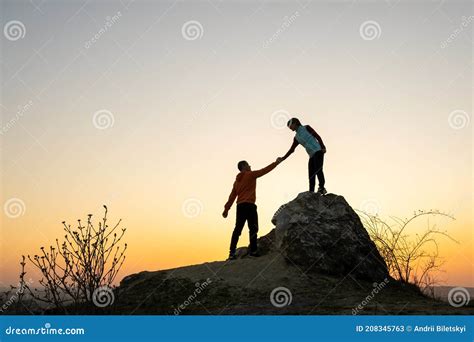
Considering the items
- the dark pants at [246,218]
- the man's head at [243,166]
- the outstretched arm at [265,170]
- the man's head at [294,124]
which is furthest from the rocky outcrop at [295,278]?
the man's head at [294,124]

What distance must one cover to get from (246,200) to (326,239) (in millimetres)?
1791

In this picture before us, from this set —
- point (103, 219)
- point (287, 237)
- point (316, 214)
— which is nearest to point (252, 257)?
point (287, 237)

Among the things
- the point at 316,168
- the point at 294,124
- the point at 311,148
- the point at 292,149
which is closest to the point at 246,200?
the point at 292,149

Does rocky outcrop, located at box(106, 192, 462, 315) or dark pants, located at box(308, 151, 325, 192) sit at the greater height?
dark pants, located at box(308, 151, 325, 192)

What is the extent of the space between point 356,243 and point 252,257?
215cm

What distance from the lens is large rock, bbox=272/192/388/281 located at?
10555 millimetres

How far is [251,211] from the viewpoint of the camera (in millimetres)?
10961

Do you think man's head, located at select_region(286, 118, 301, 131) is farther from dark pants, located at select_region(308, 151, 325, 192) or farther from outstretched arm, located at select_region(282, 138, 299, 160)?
dark pants, located at select_region(308, 151, 325, 192)

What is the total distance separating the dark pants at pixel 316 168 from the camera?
10895mm

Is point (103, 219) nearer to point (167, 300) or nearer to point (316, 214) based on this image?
point (167, 300)

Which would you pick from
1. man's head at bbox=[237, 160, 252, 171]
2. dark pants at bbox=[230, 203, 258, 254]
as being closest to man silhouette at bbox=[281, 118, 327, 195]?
man's head at bbox=[237, 160, 252, 171]

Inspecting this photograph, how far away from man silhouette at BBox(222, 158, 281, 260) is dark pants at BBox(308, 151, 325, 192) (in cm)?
69
